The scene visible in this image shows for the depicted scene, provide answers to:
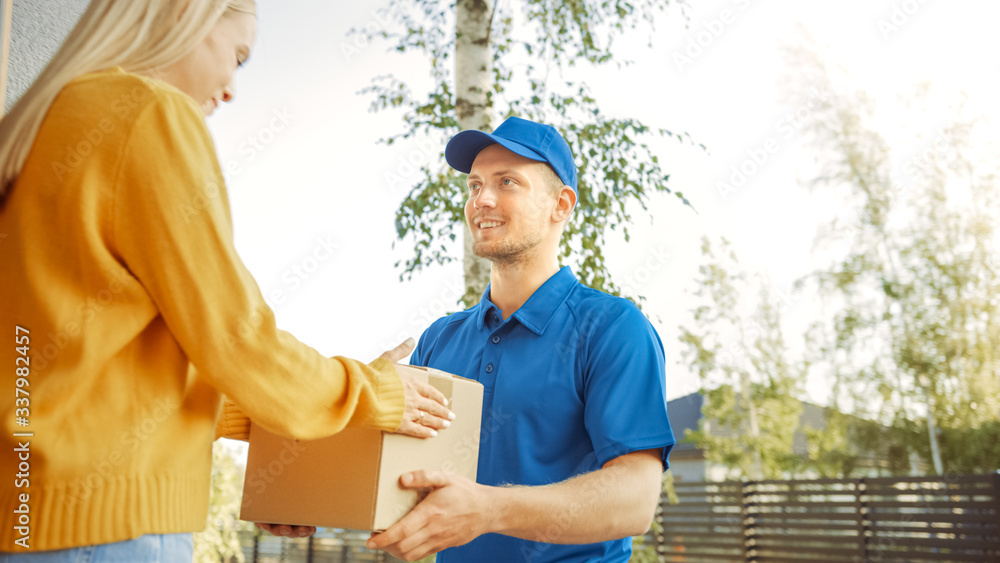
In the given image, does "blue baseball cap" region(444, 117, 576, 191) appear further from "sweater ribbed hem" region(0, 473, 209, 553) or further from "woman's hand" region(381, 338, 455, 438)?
"sweater ribbed hem" region(0, 473, 209, 553)

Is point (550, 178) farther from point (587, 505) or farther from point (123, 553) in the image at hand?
point (123, 553)

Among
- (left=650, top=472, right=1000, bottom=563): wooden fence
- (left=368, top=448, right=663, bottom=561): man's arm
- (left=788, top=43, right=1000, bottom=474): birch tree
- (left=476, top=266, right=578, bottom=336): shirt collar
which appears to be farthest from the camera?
(left=788, top=43, right=1000, bottom=474): birch tree

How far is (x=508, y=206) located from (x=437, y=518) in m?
0.92

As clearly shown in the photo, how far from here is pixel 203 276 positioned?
0.91 metres

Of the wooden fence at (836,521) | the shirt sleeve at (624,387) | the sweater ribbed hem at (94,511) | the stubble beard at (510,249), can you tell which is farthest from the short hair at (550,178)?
the wooden fence at (836,521)

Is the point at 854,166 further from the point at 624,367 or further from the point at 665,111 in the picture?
the point at 624,367

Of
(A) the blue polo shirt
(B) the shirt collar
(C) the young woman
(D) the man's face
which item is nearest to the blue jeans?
(C) the young woman

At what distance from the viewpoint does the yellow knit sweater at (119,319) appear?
2.74 feet

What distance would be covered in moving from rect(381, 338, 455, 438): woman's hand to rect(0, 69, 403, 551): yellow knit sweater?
0.74 feet

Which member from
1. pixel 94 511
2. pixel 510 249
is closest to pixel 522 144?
pixel 510 249

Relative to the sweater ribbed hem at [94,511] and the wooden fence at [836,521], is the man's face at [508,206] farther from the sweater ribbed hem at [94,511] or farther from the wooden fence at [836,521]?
the wooden fence at [836,521]

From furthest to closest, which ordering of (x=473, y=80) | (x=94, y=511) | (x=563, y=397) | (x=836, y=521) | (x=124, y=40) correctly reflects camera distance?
(x=836, y=521) < (x=473, y=80) < (x=563, y=397) < (x=124, y=40) < (x=94, y=511)

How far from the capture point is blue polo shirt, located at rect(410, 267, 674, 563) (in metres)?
1.53

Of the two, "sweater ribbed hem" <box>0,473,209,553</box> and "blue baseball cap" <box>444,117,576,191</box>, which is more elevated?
"blue baseball cap" <box>444,117,576,191</box>
